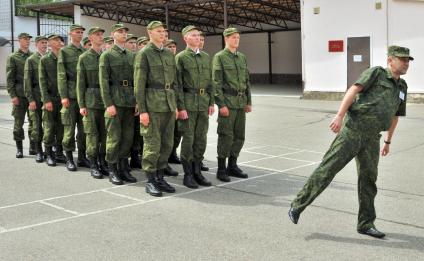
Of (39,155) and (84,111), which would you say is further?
(39,155)

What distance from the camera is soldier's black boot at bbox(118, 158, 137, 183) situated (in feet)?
24.6

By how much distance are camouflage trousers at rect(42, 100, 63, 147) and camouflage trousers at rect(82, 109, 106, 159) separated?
1.20 meters

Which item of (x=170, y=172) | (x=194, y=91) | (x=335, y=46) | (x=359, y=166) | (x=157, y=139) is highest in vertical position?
(x=335, y=46)

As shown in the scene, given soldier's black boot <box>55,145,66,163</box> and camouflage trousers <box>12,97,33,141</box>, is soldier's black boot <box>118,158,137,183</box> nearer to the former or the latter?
soldier's black boot <box>55,145,66,163</box>

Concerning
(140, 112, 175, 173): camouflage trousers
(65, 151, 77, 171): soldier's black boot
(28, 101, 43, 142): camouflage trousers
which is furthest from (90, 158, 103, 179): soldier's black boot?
(28, 101, 43, 142): camouflage trousers

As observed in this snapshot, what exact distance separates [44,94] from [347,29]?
42.0 ft

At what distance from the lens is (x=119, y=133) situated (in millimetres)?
7387

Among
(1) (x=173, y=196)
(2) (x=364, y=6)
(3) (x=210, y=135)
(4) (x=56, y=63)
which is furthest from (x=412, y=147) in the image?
(2) (x=364, y=6)

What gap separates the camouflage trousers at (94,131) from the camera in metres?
7.76

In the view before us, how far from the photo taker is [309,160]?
8.95 metres

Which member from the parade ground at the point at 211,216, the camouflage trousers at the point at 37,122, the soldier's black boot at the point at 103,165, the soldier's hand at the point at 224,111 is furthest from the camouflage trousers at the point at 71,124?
the soldier's hand at the point at 224,111

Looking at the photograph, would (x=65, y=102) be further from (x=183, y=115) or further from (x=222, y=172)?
(x=222, y=172)

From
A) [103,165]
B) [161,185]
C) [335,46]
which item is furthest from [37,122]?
[335,46]

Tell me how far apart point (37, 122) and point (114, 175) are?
259 centimetres
